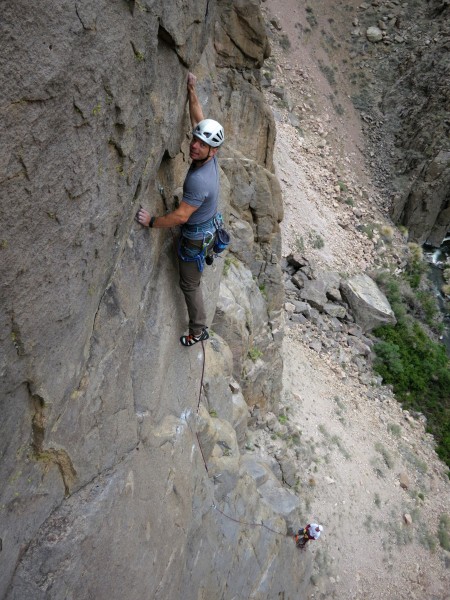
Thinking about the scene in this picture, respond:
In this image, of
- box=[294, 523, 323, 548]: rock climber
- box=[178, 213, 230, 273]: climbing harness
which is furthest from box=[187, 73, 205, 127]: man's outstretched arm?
box=[294, 523, 323, 548]: rock climber

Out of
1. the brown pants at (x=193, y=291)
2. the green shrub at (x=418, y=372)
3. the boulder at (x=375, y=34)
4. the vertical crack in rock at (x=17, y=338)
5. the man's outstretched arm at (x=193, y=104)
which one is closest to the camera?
the vertical crack in rock at (x=17, y=338)

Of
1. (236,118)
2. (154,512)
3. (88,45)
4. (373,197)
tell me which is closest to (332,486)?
(154,512)

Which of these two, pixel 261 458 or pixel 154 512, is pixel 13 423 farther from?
pixel 261 458

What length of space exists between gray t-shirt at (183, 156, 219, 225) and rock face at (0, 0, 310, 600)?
1.21 feet

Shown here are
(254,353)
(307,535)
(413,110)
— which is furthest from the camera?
(413,110)

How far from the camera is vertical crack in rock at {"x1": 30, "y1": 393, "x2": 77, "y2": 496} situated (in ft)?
10.8

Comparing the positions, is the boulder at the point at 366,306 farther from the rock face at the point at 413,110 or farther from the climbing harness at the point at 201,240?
the climbing harness at the point at 201,240

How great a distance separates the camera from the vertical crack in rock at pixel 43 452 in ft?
10.8

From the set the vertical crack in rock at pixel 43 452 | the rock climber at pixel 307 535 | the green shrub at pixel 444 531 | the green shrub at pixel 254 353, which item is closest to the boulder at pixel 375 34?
the green shrub at pixel 254 353

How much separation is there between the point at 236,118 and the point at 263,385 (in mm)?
5892

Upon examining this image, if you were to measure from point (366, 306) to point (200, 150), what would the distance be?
52.6ft

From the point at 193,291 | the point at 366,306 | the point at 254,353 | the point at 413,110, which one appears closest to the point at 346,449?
the point at 254,353

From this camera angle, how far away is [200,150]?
15.4 feet

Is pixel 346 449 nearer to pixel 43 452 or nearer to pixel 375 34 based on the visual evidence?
pixel 43 452
